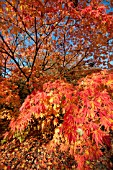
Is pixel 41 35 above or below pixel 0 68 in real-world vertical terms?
above

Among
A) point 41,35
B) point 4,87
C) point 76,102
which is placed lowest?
point 76,102

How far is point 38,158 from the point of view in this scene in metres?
6.18

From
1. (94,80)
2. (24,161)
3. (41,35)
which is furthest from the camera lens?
(41,35)

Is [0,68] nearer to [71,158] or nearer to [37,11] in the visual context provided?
[37,11]

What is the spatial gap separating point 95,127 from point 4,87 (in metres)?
4.56

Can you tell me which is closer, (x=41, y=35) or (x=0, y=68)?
(x=41, y=35)

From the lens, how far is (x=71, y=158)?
588 centimetres

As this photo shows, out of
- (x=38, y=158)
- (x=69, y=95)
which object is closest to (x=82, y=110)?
(x=69, y=95)

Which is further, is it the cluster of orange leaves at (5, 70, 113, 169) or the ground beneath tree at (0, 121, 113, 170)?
the ground beneath tree at (0, 121, 113, 170)

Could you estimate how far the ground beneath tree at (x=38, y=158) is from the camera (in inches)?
221

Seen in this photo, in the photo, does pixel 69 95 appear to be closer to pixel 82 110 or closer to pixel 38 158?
pixel 82 110

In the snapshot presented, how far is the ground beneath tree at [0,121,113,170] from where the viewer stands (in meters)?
5.61

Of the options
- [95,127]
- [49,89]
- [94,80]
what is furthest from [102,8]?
[95,127]

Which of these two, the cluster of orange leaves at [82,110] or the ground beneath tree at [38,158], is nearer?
the cluster of orange leaves at [82,110]
